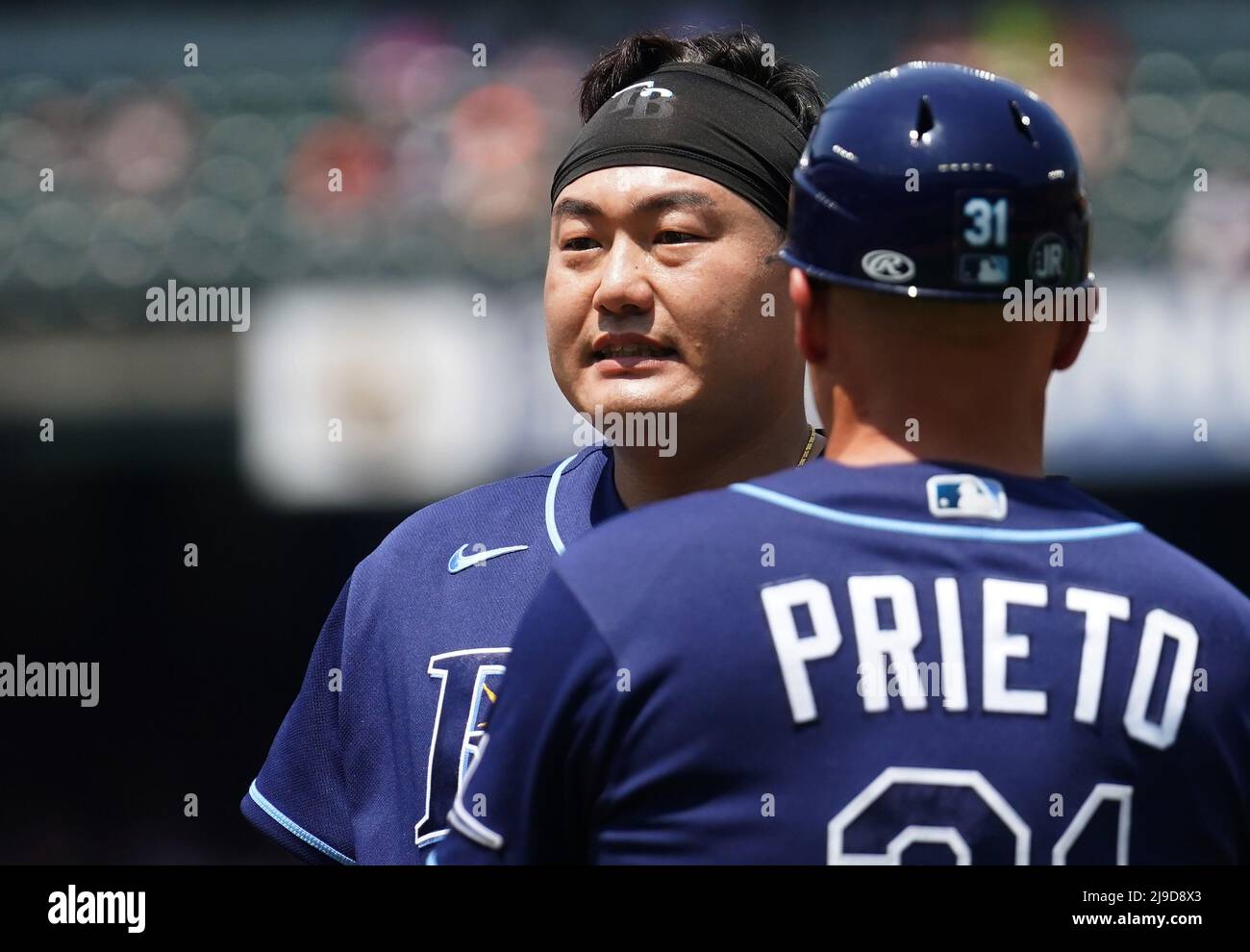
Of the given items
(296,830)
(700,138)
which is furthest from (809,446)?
(296,830)

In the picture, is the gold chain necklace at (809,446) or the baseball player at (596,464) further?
the gold chain necklace at (809,446)

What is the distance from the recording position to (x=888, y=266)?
1686mm

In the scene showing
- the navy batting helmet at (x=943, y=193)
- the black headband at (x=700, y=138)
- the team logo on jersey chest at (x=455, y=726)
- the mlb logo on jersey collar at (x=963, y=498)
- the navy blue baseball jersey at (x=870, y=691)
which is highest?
the black headband at (x=700, y=138)

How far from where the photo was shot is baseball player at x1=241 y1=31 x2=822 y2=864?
2465mm

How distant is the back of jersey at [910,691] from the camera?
159 cm

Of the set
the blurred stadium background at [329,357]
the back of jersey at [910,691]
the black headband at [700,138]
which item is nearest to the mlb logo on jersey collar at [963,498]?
the back of jersey at [910,691]

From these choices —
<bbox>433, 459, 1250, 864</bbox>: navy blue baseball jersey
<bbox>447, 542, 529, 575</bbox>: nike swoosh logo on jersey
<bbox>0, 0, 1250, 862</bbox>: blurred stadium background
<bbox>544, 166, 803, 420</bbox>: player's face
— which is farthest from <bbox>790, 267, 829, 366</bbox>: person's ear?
<bbox>0, 0, 1250, 862</bbox>: blurred stadium background

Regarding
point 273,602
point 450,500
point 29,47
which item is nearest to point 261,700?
point 273,602

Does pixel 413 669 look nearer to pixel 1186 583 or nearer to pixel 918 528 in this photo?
pixel 918 528

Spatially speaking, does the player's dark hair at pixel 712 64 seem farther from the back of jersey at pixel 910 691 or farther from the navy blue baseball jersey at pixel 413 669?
the back of jersey at pixel 910 691

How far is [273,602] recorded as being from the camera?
6895 mm

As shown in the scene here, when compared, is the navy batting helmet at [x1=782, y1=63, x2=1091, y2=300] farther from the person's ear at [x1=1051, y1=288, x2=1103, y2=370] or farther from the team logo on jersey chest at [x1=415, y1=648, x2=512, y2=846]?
the team logo on jersey chest at [x1=415, y1=648, x2=512, y2=846]

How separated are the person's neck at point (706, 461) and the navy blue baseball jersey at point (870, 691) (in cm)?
84
